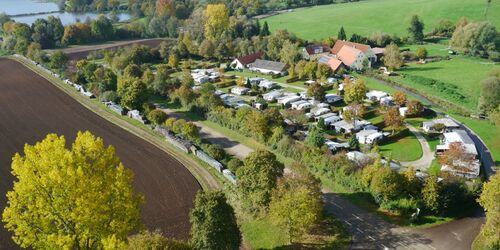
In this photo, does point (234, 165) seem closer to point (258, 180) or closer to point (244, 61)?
point (258, 180)

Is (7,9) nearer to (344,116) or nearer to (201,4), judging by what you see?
(201,4)

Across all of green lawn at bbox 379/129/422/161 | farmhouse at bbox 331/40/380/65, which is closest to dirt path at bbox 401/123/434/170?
green lawn at bbox 379/129/422/161

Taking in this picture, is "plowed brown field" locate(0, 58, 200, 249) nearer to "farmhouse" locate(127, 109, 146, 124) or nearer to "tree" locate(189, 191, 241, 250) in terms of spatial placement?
"farmhouse" locate(127, 109, 146, 124)

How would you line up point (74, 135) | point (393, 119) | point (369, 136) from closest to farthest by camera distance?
point (369, 136)
point (393, 119)
point (74, 135)

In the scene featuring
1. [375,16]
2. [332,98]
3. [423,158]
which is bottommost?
[423,158]

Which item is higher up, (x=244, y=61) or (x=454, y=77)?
(x=244, y=61)

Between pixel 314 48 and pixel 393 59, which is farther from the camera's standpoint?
pixel 314 48

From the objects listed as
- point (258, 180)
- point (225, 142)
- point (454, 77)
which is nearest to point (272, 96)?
point (225, 142)

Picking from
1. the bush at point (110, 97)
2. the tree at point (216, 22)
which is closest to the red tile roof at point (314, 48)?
the tree at point (216, 22)
